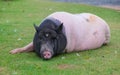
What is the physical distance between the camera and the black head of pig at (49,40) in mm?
7531

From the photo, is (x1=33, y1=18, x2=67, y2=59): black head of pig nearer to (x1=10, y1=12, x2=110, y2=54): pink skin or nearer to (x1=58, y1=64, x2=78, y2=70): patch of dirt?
(x1=10, y1=12, x2=110, y2=54): pink skin

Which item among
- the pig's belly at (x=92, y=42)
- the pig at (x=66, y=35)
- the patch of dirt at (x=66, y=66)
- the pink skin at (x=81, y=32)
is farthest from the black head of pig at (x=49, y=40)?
the pig's belly at (x=92, y=42)

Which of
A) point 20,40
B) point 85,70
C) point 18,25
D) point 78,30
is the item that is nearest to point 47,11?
point 18,25

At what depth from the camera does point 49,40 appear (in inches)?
301

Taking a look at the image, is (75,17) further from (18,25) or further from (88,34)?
(18,25)

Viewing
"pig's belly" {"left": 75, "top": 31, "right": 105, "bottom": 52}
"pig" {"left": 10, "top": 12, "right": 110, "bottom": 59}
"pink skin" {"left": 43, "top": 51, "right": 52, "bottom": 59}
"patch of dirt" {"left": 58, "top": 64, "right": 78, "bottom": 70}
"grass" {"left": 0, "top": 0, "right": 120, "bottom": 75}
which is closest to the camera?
"grass" {"left": 0, "top": 0, "right": 120, "bottom": 75}

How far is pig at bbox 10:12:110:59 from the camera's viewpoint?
7629 millimetres

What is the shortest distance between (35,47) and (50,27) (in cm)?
49

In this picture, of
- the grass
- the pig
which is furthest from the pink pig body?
the grass

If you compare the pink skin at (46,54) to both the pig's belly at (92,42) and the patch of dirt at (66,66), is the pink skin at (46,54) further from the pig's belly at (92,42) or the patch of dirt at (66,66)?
→ the pig's belly at (92,42)

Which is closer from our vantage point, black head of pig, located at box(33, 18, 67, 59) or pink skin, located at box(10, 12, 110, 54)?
black head of pig, located at box(33, 18, 67, 59)

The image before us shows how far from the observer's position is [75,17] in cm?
870

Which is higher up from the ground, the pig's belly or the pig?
the pig

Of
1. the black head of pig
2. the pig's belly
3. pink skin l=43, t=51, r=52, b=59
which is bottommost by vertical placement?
the pig's belly
